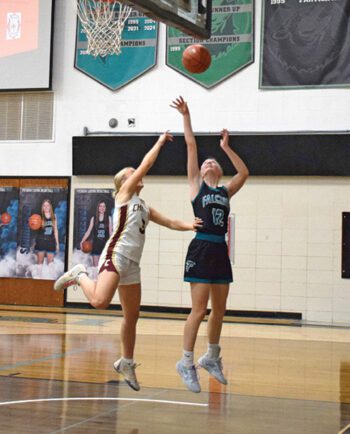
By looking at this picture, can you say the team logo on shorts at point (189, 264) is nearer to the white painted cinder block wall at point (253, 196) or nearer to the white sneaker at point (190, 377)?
the white sneaker at point (190, 377)

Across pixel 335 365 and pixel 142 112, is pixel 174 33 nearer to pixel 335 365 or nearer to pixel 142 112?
pixel 142 112

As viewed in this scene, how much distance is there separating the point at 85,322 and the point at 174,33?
6181 mm

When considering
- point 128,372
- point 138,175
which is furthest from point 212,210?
point 128,372

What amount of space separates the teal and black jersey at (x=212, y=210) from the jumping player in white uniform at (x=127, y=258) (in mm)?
107

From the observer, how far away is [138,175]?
700 centimetres

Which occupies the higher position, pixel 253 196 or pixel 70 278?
pixel 253 196

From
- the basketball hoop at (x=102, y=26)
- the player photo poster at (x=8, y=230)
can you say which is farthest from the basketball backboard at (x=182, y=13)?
the player photo poster at (x=8, y=230)

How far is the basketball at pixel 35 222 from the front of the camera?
1728 centimetres

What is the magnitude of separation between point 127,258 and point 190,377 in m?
1.22

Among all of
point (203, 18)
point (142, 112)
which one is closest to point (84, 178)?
point (142, 112)

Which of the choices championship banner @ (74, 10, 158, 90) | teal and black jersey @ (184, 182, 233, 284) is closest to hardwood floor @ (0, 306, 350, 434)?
teal and black jersey @ (184, 182, 233, 284)

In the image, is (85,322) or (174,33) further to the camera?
(174,33)

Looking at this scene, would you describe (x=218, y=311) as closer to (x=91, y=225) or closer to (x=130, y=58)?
(x=91, y=225)

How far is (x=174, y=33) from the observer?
16.4 m
